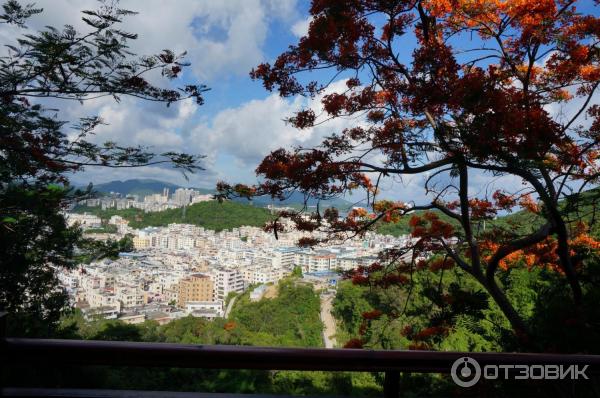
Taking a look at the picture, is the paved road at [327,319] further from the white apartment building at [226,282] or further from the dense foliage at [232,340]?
the white apartment building at [226,282]

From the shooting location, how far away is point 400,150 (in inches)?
117

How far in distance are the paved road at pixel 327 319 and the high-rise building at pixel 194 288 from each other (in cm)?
223

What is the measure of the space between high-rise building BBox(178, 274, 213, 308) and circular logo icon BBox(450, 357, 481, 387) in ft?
20.5

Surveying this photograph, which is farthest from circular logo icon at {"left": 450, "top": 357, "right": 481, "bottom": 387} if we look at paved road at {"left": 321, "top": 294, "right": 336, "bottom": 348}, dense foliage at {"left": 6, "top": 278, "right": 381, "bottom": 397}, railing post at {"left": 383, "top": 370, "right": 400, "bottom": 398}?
paved road at {"left": 321, "top": 294, "right": 336, "bottom": 348}

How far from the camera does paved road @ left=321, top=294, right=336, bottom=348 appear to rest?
5.69 meters

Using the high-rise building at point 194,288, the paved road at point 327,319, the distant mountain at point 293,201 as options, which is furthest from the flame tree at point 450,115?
the high-rise building at point 194,288

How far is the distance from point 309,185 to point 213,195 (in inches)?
33.0

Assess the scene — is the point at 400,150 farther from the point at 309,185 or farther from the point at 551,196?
the point at 551,196

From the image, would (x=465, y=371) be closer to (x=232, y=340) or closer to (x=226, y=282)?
(x=232, y=340)

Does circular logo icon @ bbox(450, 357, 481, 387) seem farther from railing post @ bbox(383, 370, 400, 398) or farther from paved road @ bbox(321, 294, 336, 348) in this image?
paved road @ bbox(321, 294, 336, 348)

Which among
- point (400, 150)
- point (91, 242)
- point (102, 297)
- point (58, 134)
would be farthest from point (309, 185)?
point (102, 297)

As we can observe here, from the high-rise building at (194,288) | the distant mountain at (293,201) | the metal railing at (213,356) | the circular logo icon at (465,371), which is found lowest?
the high-rise building at (194,288)

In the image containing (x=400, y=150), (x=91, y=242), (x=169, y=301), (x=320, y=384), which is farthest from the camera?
(x=169, y=301)

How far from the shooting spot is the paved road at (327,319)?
18.7 ft
